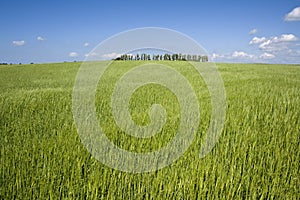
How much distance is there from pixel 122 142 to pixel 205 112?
2231mm

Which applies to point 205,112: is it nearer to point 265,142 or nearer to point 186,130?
point 186,130

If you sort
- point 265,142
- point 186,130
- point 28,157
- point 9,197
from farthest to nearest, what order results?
1. point 186,130
2. point 265,142
3. point 28,157
4. point 9,197

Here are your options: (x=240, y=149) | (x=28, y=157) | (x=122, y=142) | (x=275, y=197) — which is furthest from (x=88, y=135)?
(x=275, y=197)

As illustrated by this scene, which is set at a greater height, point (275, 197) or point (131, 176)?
point (131, 176)

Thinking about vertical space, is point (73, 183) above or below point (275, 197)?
above

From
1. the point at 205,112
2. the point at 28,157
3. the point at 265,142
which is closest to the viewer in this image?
the point at 28,157

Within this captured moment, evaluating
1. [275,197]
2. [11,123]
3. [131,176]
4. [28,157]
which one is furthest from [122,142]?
[11,123]

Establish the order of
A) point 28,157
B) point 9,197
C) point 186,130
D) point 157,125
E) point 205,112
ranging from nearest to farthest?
point 9,197 → point 28,157 → point 186,130 → point 157,125 → point 205,112

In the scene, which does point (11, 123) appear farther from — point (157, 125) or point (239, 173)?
point (239, 173)

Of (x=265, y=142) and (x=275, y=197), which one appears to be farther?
(x=265, y=142)

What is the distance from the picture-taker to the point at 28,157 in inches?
102

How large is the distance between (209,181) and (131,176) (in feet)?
2.36

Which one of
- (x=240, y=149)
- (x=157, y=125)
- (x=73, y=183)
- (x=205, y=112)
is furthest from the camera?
(x=205, y=112)

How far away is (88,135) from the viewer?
10.9 feet
